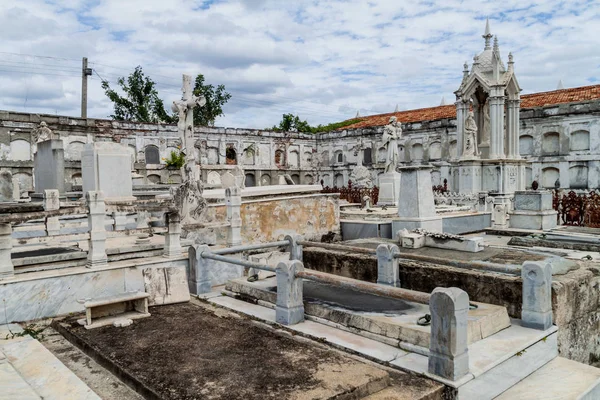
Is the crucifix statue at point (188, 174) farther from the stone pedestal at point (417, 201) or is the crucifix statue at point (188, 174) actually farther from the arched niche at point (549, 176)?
the arched niche at point (549, 176)

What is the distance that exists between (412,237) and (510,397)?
4.39 metres

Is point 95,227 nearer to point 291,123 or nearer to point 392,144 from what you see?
point 392,144

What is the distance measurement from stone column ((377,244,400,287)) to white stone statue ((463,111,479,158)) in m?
A: 12.9

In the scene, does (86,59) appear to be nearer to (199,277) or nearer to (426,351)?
Answer: (199,277)

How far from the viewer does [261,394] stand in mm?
3561

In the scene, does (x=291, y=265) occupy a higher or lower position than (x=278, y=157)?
lower

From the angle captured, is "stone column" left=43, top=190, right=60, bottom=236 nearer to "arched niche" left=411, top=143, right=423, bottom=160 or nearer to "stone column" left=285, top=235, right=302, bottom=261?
"stone column" left=285, top=235, right=302, bottom=261

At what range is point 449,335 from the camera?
149 inches

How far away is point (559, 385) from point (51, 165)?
13.9 m

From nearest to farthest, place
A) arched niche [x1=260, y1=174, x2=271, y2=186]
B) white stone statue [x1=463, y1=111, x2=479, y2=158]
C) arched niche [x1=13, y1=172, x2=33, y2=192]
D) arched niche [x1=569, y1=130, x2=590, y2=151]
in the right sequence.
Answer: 1. white stone statue [x1=463, y1=111, x2=479, y2=158]
2. arched niche [x1=569, y1=130, x2=590, y2=151]
3. arched niche [x1=13, y1=172, x2=33, y2=192]
4. arched niche [x1=260, y1=174, x2=271, y2=186]

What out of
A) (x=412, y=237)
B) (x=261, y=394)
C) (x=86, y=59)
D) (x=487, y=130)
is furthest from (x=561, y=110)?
(x=86, y=59)

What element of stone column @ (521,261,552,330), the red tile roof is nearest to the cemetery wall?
the red tile roof

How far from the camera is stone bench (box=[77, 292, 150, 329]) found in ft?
17.5

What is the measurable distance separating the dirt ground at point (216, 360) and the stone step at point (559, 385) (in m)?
1.37
